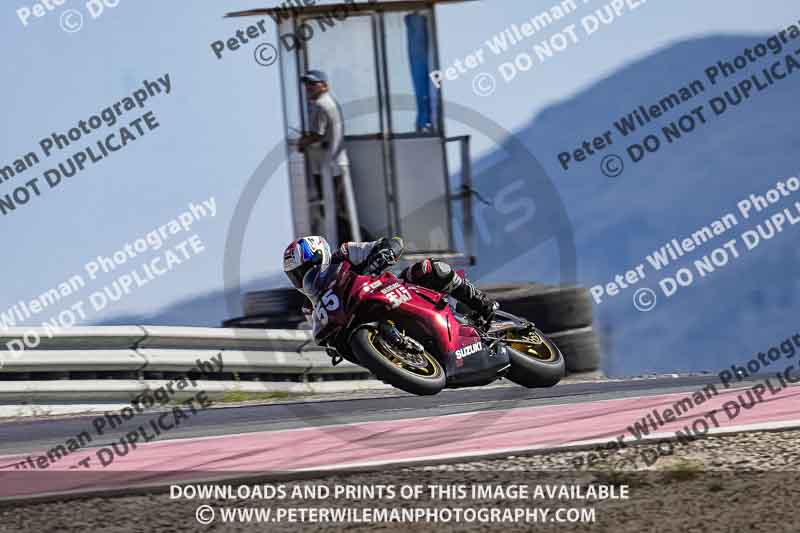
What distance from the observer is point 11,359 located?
41.1 feet

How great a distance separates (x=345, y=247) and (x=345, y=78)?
6759 millimetres

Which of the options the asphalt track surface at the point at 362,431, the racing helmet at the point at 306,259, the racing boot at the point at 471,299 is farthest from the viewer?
Answer: the racing boot at the point at 471,299

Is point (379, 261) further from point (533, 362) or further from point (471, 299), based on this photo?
point (533, 362)

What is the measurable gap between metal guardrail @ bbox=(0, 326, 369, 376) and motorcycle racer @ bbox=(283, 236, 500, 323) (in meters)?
5.23

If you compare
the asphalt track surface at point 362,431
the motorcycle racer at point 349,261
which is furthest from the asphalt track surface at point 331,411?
the motorcycle racer at point 349,261

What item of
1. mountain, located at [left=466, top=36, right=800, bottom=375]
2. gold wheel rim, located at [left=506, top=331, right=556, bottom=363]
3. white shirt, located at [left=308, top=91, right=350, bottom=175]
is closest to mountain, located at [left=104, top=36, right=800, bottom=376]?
mountain, located at [left=466, top=36, right=800, bottom=375]

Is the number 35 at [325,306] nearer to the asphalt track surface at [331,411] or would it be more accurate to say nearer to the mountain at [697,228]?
the asphalt track surface at [331,411]

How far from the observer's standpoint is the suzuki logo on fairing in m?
7.88

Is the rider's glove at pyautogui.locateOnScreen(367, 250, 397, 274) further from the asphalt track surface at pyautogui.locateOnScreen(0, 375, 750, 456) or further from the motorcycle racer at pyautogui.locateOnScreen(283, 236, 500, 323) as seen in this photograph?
the asphalt track surface at pyautogui.locateOnScreen(0, 375, 750, 456)

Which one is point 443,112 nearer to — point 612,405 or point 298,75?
point 298,75

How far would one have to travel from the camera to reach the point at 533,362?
8297 millimetres

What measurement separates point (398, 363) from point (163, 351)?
19.9ft

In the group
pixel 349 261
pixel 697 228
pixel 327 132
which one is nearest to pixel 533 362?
pixel 349 261

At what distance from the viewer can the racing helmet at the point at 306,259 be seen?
318 inches
